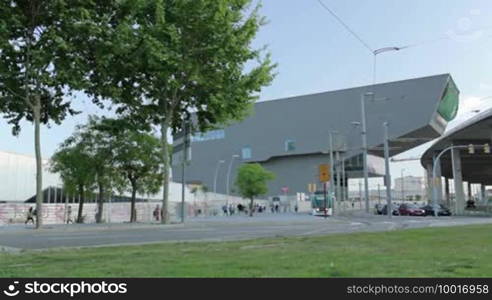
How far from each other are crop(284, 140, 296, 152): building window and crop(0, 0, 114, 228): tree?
78.4m

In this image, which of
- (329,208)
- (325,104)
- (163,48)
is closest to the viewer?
(163,48)

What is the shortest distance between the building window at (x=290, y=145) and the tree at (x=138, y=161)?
6341cm

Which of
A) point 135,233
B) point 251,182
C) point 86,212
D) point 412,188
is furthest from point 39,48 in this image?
point 412,188

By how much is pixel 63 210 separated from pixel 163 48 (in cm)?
2243

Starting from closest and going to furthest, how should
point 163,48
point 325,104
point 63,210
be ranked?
point 163,48
point 63,210
point 325,104

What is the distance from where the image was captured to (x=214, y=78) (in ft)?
104

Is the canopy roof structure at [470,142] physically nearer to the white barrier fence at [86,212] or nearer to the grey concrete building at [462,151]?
the grey concrete building at [462,151]

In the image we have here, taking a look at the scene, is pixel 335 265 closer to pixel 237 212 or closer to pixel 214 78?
pixel 214 78

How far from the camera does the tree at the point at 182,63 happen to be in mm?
28500

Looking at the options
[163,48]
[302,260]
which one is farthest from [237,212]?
[302,260]

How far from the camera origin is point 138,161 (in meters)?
40.2

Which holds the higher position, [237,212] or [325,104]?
[325,104]

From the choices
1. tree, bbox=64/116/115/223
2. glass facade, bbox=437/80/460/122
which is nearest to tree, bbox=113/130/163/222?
tree, bbox=64/116/115/223

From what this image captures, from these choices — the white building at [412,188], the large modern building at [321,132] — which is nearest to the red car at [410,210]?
the large modern building at [321,132]
